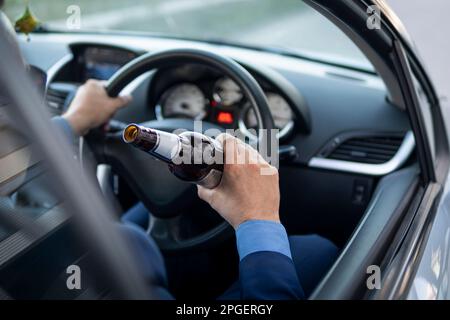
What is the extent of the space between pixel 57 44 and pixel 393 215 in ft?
7.18

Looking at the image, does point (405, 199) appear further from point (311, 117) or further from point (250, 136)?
point (311, 117)

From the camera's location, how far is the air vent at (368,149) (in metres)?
2.25

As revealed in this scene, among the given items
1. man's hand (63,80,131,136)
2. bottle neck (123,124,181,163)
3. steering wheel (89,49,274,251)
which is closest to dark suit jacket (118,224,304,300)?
bottle neck (123,124,181,163)

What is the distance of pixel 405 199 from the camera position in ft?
5.64

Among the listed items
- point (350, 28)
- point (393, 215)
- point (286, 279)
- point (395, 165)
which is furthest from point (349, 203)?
point (286, 279)

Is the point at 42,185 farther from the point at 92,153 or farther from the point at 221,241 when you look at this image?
the point at 92,153

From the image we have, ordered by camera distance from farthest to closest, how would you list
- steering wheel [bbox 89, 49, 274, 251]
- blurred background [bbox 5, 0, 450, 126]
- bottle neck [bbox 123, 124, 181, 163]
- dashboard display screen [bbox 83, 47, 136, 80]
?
blurred background [bbox 5, 0, 450, 126] → dashboard display screen [bbox 83, 47, 136, 80] → steering wheel [bbox 89, 49, 274, 251] → bottle neck [bbox 123, 124, 181, 163]

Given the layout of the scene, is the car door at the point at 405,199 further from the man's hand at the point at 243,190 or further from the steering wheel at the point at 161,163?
the steering wheel at the point at 161,163

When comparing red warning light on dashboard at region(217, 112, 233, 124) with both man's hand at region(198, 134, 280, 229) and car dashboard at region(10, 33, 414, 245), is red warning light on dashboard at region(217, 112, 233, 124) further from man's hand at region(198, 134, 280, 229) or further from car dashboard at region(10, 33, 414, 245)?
man's hand at region(198, 134, 280, 229)

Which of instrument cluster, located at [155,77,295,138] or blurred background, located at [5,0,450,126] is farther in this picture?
blurred background, located at [5,0,450,126]

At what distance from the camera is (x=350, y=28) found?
54.8 inches

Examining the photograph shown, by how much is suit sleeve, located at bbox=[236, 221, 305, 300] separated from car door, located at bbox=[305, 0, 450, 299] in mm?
80

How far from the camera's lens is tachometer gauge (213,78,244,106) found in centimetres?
242

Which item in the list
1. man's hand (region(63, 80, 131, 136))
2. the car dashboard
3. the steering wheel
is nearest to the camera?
the steering wheel
